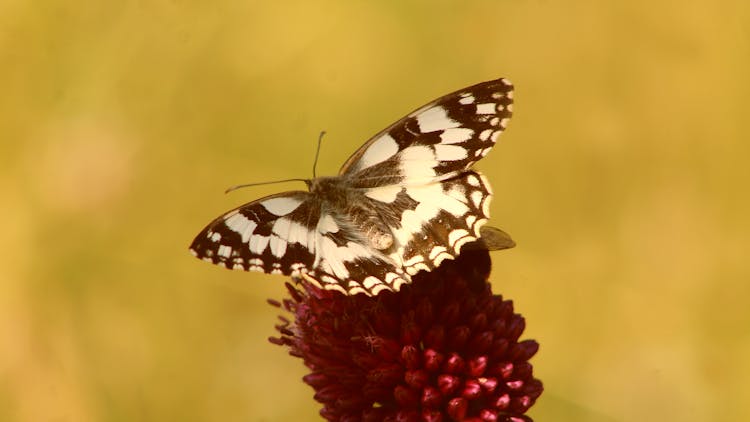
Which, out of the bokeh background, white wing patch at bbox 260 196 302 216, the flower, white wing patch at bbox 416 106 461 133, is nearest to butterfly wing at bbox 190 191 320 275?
white wing patch at bbox 260 196 302 216

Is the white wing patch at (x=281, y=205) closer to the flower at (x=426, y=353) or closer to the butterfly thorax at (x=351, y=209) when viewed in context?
the butterfly thorax at (x=351, y=209)

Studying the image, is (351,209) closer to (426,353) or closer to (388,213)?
(388,213)

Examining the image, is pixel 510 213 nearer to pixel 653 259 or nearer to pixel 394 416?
pixel 653 259

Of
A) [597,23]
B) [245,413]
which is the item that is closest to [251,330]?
[245,413]

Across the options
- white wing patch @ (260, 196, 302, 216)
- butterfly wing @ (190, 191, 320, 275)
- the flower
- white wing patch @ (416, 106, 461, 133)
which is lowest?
the flower

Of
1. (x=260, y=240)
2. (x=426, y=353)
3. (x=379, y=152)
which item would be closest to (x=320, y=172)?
(x=379, y=152)

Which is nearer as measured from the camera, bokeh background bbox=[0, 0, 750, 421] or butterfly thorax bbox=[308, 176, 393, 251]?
butterfly thorax bbox=[308, 176, 393, 251]

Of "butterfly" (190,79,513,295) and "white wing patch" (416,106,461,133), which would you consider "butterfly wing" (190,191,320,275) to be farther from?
"white wing patch" (416,106,461,133)

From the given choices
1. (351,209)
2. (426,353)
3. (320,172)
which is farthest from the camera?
(320,172)
